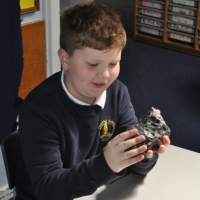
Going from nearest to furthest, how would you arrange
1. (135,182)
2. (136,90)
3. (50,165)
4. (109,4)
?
(50,165) < (135,182) < (136,90) < (109,4)

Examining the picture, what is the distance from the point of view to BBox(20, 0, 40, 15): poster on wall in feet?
6.66

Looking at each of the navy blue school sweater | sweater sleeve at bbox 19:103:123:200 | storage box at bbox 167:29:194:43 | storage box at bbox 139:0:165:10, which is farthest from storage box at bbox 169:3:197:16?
sweater sleeve at bbox 19:103:123:200

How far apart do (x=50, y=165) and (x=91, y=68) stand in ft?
1.18

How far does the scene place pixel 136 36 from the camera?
4957 millimetres

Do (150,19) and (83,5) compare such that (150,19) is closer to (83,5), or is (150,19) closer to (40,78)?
(40,78)

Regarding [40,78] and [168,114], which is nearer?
[40,78]

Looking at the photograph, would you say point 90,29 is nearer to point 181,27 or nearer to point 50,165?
point 50,165

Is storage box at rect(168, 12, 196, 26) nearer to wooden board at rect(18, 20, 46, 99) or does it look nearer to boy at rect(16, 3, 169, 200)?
wooden board at rect(18, 20, 46, 99)

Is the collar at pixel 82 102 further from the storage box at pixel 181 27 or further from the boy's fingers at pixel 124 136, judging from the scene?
the storage box at pixel 181 27

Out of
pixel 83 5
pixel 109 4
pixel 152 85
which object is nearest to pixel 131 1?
pixel 109 4

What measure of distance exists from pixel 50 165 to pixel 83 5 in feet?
1.96

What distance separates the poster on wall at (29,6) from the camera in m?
2.03

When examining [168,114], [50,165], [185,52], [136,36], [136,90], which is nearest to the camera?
[50,165]

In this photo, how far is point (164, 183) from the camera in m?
Result: 1.19
